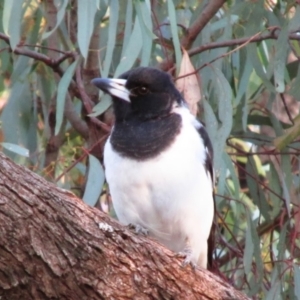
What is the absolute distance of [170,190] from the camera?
3.07 m

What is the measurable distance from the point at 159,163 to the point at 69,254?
26.3 inches

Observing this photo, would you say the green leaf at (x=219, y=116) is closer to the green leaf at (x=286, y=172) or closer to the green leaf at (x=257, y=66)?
the green leaf at (x=257, y=66)

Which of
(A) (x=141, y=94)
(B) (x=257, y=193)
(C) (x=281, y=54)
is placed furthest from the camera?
(B) (x=257, y=193)

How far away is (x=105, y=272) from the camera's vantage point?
2518mm

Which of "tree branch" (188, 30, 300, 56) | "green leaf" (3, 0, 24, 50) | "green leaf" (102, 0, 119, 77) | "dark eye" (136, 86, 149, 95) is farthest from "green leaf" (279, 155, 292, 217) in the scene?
"green leaf" (3, 0, 24, 50)

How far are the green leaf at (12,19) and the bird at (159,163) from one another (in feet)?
1.02

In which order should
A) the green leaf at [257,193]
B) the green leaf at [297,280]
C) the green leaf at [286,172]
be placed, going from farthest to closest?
the green leaf at [257,193]
the green leaf at [286,172]
the green leaf at [297,280]

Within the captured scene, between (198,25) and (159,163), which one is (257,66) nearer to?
(198,25)

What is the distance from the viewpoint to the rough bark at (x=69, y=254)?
2.37 metres

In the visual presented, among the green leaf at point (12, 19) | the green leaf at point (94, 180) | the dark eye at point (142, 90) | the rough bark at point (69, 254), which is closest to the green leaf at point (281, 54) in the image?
the dark eye at point (142, 90)

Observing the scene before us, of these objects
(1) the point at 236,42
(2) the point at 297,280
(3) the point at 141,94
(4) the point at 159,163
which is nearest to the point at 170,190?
(4) the point at 159,163

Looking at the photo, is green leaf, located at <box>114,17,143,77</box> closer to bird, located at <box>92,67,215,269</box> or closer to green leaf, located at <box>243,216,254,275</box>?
bird, located at <box>92,67,215,269</box>

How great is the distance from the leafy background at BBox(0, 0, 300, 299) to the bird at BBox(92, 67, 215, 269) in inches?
3.8

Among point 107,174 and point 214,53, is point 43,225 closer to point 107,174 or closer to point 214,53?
point 107,174
